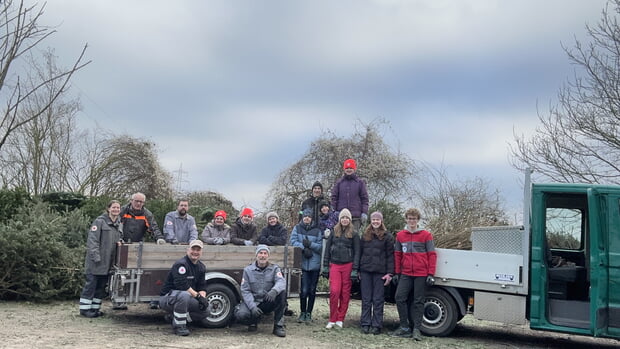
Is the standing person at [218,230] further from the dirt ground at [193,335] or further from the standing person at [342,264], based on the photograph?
the standing person at [342,264]

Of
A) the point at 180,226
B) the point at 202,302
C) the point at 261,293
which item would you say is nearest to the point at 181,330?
the point at 202,302

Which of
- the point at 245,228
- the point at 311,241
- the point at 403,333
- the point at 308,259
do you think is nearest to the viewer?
the point at 403,333

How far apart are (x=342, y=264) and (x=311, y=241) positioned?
652 millimetres

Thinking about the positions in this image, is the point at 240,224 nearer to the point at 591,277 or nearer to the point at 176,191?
the point at 591,277

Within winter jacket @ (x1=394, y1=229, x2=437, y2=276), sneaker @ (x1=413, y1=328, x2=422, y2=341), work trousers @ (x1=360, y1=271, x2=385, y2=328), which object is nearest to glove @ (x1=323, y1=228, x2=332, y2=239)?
work trousers @ (x1=360, y1=271, x2=385, y2=328)

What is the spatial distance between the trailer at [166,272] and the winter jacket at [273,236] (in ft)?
1.62

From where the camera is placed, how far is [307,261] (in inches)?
346

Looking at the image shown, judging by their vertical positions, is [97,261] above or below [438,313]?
above

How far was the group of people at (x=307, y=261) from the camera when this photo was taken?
25.5ft

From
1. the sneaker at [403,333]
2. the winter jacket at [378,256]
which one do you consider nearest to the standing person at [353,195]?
the winter jacket at [378,256]

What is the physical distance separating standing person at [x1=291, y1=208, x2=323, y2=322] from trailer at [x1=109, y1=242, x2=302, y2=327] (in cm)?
39

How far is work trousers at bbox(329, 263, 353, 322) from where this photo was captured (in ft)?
28.0

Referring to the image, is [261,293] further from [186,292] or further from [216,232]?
[216,232]

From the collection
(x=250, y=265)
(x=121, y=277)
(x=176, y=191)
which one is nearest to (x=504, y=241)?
(x=250, y=265)
